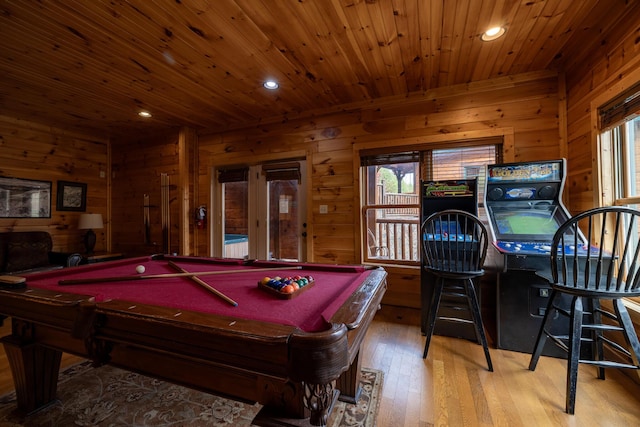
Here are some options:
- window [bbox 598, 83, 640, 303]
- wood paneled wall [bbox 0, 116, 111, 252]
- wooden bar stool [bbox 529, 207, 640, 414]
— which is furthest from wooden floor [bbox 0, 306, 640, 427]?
wood paneled wall [bbox 0, 116, 111, 252]

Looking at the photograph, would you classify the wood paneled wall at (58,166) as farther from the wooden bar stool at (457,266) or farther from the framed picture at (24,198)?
the wooden bar stool at (457,266)

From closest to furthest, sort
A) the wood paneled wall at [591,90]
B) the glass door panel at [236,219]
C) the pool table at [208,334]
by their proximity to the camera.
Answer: the pool table at [208,334] < the wood paneled wall at [591,90] < the glass door panel at [236,219]

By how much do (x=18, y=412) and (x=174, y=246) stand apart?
120 inches

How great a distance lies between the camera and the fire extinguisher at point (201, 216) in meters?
4.23

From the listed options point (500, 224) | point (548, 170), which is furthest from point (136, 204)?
point (548, 170)

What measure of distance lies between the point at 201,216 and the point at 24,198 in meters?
2.59

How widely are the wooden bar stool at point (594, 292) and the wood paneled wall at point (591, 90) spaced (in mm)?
358

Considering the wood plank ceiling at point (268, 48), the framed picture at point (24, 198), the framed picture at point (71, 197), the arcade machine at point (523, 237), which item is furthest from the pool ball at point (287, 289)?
the framed picture at point (71, 197)

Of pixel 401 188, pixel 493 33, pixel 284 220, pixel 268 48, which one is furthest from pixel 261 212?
pixel 493 33

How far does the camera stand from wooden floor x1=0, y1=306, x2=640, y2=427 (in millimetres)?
1459

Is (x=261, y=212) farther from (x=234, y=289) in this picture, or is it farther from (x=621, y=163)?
(x=621, y=163)

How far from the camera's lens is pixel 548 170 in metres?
2.32

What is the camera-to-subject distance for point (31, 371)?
1.45 metres

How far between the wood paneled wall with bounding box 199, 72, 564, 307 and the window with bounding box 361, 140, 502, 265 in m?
0.17
